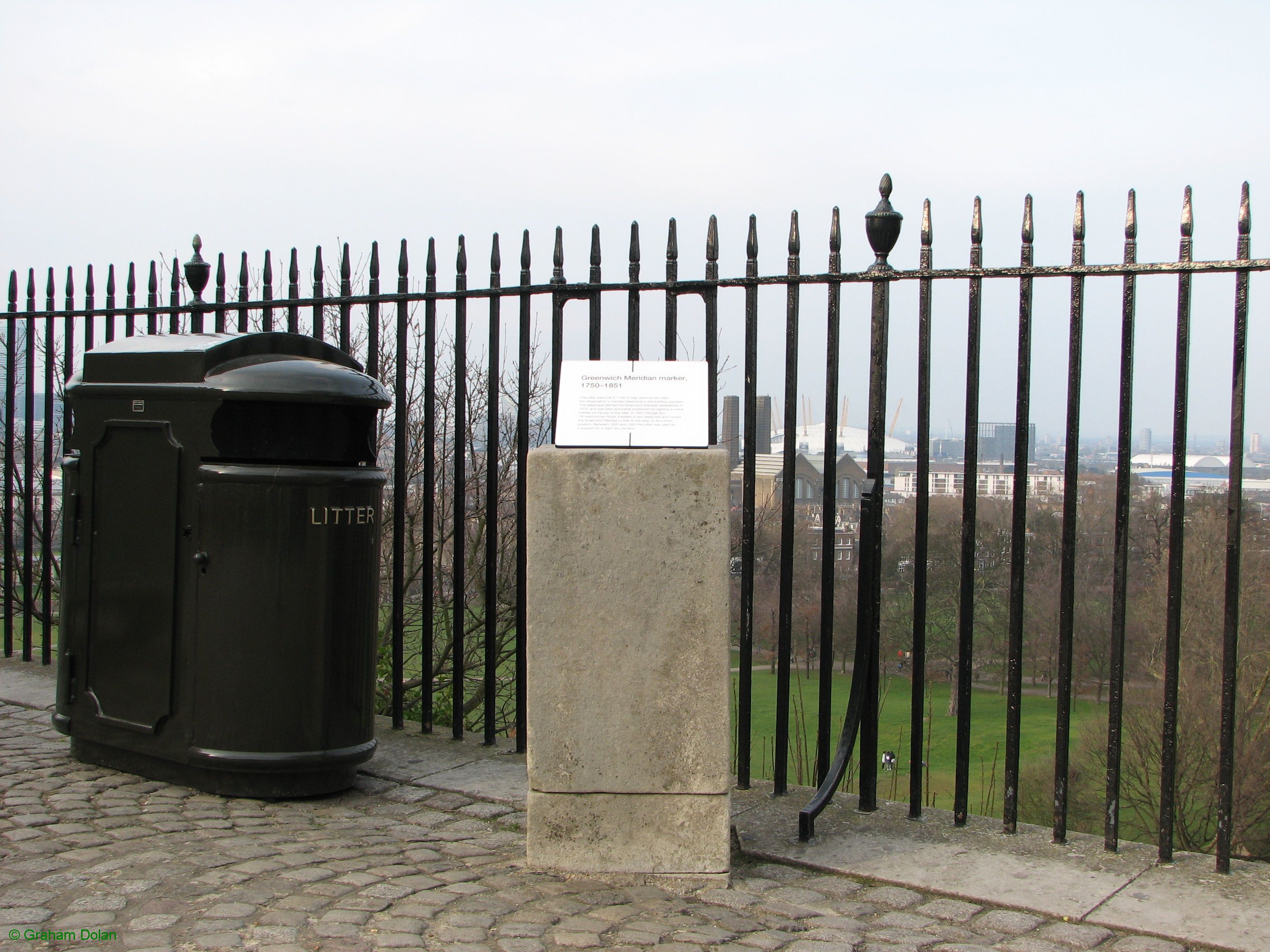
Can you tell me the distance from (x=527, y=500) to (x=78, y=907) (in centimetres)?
161

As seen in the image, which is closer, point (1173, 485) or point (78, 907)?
point (78, 907)

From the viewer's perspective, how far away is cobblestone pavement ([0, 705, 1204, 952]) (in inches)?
109

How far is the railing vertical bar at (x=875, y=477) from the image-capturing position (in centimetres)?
366

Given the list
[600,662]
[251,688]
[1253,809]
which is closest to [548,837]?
[600,662]

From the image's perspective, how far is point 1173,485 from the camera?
127 inches

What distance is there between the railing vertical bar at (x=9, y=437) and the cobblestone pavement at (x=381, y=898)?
2957 millimetres

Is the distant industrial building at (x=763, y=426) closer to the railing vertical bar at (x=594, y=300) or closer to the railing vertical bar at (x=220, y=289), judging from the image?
the railing vertical bar at (x=594, y=300)

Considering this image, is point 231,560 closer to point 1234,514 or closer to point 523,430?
point 523,430

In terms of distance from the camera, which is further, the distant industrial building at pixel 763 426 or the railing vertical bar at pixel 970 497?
the distant industrial building at pixel 763 426

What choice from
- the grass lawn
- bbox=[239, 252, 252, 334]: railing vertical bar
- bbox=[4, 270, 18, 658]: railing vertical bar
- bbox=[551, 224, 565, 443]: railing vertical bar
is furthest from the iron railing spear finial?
the grass lawn

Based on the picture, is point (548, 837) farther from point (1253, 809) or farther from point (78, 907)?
point (1253, 809)

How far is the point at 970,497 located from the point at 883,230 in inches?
36.9

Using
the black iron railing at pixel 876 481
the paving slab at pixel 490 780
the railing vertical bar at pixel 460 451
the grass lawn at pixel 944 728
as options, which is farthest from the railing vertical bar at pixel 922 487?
the grass lawn at pixel 944 728

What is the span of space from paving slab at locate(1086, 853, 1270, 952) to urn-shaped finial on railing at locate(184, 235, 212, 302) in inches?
187
